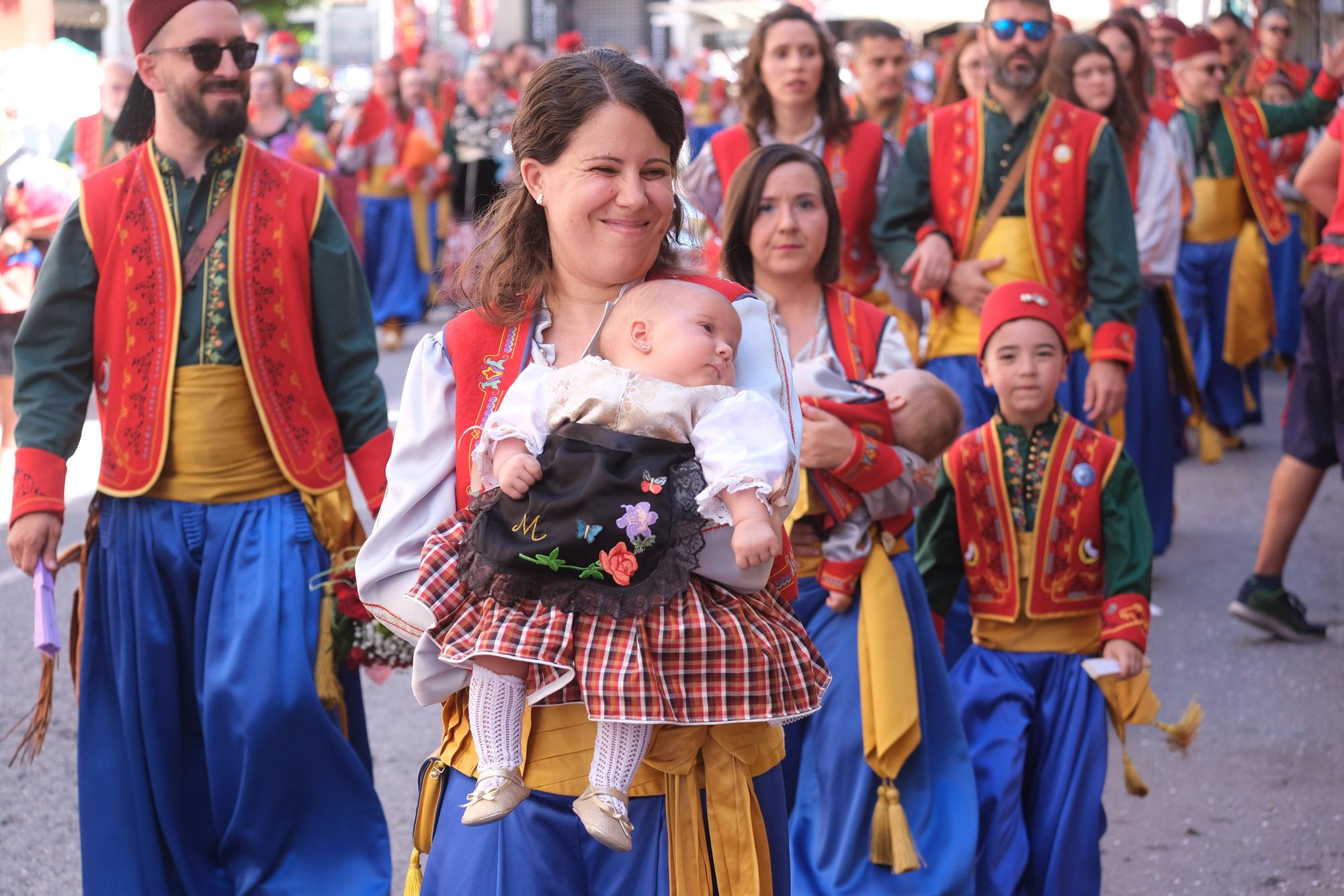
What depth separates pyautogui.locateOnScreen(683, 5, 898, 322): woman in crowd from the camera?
222 inches

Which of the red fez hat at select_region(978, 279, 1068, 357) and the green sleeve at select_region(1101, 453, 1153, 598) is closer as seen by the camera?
the green sleeve at select_region(1101, 453, 1153, 598)

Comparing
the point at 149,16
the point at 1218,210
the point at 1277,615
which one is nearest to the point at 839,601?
the point at 149,16

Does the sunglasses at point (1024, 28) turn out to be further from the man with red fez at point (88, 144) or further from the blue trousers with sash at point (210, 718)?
the man with red fez at point (88, 144)

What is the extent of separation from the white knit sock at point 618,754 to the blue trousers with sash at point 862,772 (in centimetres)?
155

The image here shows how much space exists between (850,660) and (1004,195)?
2.02 m

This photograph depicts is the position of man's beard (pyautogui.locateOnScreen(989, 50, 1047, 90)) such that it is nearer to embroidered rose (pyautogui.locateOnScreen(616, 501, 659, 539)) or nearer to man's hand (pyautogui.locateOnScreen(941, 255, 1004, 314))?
man's hand (pyautogui.locateOnScreen(941, 255, 1004, 314))

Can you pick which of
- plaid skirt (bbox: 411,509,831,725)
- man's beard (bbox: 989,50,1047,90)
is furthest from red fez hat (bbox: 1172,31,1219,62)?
plaid skirt (bbox: 411,509,831,725)

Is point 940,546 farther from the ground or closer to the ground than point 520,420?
closer to the ground

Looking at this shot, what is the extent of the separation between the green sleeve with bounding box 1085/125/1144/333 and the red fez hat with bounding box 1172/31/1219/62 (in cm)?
397

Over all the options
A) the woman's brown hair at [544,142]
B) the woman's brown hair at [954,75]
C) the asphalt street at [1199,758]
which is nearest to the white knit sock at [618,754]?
the woman's brown hair at [544,142]

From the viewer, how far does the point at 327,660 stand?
3.82 meters

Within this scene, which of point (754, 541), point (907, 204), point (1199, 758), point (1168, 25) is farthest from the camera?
point (1168, 25)

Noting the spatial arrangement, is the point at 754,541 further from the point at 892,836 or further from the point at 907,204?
the point at 907,204

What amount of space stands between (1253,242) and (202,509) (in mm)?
6879
